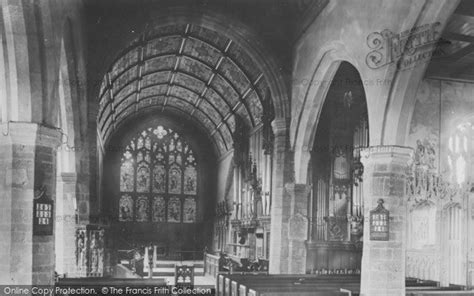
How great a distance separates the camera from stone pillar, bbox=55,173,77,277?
12.9 m

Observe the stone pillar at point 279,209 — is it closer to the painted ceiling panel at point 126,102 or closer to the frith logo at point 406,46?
the frith logo at point 406,46

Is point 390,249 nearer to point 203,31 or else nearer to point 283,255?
point 283,255

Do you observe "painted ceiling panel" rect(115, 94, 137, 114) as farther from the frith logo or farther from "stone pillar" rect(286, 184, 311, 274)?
the frith logo

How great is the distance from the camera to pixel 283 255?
49.6 ft

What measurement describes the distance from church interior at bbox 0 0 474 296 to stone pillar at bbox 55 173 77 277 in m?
0.04

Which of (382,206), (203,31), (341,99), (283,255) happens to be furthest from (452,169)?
(203,31)

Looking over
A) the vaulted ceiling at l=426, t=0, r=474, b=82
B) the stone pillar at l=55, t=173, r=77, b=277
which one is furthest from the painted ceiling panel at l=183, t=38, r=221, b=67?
the vaulted ceiling at l=426, t=0, r=474, b=82

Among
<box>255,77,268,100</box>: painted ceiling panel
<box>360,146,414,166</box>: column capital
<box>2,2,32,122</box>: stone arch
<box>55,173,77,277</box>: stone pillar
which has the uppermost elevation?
<box>255,77,268,100</box>: painted ceiling panel

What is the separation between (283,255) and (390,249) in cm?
576

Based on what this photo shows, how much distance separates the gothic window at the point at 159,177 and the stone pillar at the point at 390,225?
68.0ft

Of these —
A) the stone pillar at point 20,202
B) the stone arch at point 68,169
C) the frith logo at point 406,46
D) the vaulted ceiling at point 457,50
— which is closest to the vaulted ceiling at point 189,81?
the stone arch at point 68,169

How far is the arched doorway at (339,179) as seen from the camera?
51.1 feet

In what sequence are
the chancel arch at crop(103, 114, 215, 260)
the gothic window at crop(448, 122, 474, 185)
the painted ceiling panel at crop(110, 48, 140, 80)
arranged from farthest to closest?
the chancel arch at crop(103, 114, 215, 260)
the painted ceiling panel at crop(110, 48, 140, 80)
the gothic window at crop(448, 122, 474, 185)

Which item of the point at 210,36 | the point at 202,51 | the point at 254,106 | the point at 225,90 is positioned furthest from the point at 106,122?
the point at 210,36
